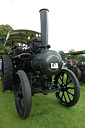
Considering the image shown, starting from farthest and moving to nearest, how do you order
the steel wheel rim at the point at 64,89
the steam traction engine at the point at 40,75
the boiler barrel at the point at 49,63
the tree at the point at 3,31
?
the tree at the point at 3,31 → the steel wheel rim at the point at 64,89 → the boiler barrel at the point at 49,63 → the steam traction engine at the point at 40,75

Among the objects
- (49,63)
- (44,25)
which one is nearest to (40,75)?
(49,63)

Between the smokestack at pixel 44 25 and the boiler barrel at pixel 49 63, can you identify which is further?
the smokestack at pixel 44 25

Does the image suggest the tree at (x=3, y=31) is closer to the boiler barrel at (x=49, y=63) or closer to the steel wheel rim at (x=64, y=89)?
the steel wheel rim at (x=64, y=89)

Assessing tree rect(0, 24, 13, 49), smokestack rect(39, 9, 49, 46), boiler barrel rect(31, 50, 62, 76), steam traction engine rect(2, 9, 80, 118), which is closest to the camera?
steam traction engine rect(2, 9, 80, 118)

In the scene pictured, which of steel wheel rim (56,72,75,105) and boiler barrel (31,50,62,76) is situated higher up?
boiler barrel (31,50,62,76)

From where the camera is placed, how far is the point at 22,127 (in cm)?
192

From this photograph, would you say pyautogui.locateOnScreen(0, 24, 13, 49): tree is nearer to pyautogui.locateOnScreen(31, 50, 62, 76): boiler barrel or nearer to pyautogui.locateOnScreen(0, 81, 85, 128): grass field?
pyautogui.locateOnScreen(0, 81, 85, 128): grass field

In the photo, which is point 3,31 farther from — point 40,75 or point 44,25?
point 40,75

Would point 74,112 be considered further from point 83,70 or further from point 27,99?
point 83,70

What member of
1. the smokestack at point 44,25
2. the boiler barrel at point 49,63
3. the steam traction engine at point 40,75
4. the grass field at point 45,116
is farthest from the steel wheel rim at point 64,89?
the smokestack at point 44,25

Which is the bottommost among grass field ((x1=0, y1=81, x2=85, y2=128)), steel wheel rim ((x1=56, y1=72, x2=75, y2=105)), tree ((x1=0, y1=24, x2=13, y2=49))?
grass field ((x1=0, y1=81, x2=85, y2=128))

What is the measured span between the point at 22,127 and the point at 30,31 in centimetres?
314

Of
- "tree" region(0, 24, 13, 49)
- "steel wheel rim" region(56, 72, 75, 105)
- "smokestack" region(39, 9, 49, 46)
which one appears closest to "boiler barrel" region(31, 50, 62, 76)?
"smokestack" region(39, 9, 49, 46)

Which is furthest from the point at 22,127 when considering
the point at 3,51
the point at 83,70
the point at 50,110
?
the point at 3,51
